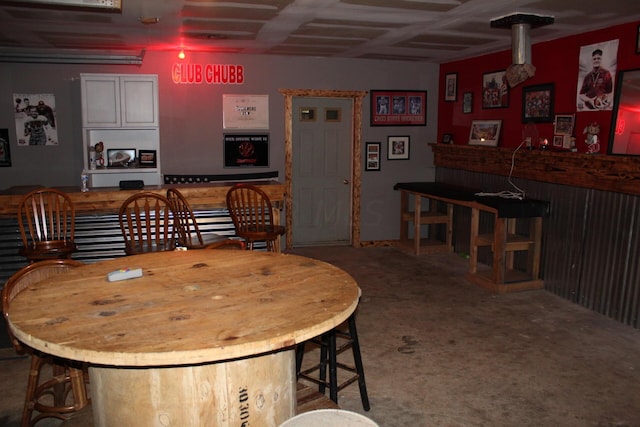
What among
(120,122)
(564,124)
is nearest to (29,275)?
(120,122)

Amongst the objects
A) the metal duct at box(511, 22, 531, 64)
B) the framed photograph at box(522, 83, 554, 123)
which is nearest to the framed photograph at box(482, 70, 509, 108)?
the framed photograph at box(522, 83, 554, 123)

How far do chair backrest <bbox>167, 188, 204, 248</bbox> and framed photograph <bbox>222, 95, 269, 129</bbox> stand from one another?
8.38 feet

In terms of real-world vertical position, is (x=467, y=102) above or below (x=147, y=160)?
above

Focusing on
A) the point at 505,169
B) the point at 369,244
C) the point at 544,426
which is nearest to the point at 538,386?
the point at 544,426

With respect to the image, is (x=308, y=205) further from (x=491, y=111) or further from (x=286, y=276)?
(x=286, y=276)

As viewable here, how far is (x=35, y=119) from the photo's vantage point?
6.39m

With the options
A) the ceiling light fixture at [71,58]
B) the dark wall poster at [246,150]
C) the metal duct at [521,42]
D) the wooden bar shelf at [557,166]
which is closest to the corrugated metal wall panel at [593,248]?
the wooden bar shelf at [557,166]

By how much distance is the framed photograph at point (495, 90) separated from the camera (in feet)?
20.4

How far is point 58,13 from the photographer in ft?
14.4

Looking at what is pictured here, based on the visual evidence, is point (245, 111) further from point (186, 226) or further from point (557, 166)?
point (557, 166)

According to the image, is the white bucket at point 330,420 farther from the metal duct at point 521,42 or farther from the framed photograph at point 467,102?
the framed photograph at point 467,102

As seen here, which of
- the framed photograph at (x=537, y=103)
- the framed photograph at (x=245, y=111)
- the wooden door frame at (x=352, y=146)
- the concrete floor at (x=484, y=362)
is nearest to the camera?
the concrete floor at (x=484, y=362)

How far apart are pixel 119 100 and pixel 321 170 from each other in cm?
268

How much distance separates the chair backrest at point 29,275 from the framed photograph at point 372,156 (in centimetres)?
515
